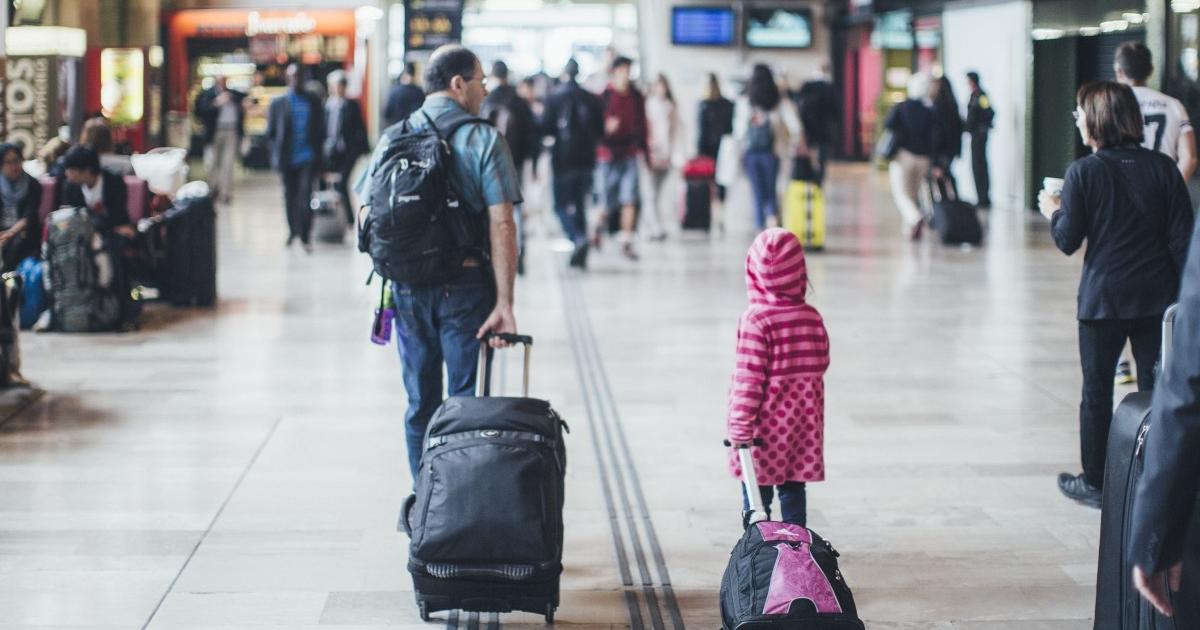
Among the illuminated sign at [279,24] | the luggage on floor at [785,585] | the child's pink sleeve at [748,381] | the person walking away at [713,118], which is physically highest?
the illuminated sign at [279,24]

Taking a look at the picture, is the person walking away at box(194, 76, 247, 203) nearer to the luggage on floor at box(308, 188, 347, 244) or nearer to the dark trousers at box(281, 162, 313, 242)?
the luggage on floor at box(308, 188, 347, 244)

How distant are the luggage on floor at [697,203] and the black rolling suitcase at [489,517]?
43.4 ft

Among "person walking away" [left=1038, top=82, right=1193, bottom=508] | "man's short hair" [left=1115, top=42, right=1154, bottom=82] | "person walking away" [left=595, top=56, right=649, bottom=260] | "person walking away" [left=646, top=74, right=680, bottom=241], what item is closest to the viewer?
"person walking away" [left=1038, top=82, right=1193, bottom=508]

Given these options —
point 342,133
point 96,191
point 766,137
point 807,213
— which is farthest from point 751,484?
point 342,133

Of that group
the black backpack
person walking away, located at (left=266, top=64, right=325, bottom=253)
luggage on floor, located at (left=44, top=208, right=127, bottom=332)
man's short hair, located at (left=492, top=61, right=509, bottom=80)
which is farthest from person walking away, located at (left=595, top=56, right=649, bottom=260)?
the black backpack

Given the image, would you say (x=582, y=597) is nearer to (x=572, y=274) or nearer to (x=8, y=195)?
(x=8, y=195)

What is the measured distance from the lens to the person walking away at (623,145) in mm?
15172

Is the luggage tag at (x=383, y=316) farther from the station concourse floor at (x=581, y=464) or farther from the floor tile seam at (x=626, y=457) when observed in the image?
the floor tile seam at (x=626, y=457)

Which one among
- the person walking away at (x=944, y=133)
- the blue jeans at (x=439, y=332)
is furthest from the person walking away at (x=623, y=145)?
the blue jeans at (x=439, y=332)

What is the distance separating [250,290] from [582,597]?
8549 millimetres

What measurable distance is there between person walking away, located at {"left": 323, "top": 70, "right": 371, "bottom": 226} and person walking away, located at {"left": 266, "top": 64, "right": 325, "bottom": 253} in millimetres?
860

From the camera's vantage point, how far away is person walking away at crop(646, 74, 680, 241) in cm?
1768

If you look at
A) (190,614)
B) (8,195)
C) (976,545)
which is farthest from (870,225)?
(190,614)

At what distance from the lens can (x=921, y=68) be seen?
2678 centimetres
